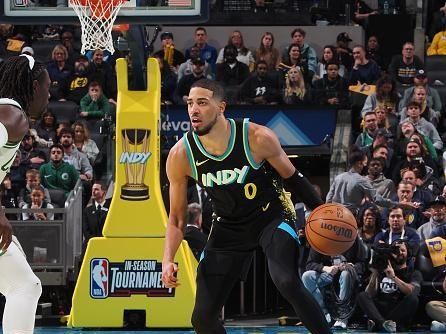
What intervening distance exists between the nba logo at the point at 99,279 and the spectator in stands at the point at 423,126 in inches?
182

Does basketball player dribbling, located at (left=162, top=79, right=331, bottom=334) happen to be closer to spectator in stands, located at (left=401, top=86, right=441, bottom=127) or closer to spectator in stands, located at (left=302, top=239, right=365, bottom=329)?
spectator in stands, located at (left=302, top=239, right=365, bottom=329)

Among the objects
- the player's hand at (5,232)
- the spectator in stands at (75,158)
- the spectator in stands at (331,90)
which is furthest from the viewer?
the spectator in stands at (331,90)

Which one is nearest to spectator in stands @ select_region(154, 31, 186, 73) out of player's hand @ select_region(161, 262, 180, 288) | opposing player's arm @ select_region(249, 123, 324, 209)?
opposing player's arm @ select_region(249, 123, 324, 209)

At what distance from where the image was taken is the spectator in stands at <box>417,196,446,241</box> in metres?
13.3

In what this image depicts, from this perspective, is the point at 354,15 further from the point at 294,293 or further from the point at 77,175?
the point at 294,293

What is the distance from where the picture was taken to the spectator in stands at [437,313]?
42.3 feet

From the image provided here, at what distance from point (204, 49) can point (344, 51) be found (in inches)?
84.1

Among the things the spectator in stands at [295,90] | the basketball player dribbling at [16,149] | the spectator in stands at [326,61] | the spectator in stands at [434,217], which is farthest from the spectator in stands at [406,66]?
the basketball player dribbling at [16,149]

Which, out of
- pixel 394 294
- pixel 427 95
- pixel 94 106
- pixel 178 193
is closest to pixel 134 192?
pixel 394 294

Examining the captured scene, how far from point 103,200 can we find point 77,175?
725 millimetres

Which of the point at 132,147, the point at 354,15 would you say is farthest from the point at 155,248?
the point at 354,15

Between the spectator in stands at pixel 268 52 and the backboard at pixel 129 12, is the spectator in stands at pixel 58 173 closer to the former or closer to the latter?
the backboard at pixel 129 12

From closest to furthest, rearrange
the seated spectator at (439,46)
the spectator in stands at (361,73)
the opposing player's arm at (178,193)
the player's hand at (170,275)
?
the player's hand at (170,275) → the opposing player's arm at (178,193) → the spectator in stands at (361,73) → the seated spectator at (439,46)

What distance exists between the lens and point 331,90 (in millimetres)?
16797
